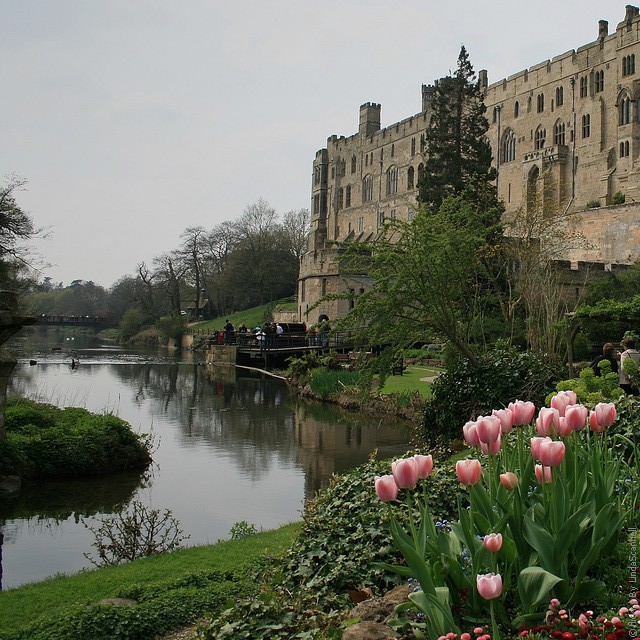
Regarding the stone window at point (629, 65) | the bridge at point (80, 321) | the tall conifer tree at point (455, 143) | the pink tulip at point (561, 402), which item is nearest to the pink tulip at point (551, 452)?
the pink tulip at point (561, 402)

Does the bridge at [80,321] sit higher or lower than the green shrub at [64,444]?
higher

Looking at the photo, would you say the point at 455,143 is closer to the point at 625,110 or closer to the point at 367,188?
the point at 625,110

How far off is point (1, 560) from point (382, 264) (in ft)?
24.2

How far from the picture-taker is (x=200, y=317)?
69.2m

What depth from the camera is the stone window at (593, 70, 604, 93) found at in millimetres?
44125

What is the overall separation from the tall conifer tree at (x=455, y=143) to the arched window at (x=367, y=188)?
31.3 metres

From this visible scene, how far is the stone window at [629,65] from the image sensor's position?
138 ft

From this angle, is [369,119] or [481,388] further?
[369,119]

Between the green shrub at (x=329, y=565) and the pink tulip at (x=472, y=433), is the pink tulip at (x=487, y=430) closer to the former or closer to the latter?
the pink tulip at (x=472, y=433)

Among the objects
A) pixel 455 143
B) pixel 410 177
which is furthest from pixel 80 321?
pixel 455 143

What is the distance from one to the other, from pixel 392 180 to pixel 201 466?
52957 millimetres

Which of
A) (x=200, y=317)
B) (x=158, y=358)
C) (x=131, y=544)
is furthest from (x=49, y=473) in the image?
(x=200, y=317)

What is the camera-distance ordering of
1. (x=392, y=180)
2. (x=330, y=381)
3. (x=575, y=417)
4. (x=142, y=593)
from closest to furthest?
(x=575, y=417)
(x=142, y=593)
(x=330, y=381)
(x=392, y=180)

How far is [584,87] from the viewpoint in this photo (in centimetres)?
4544
